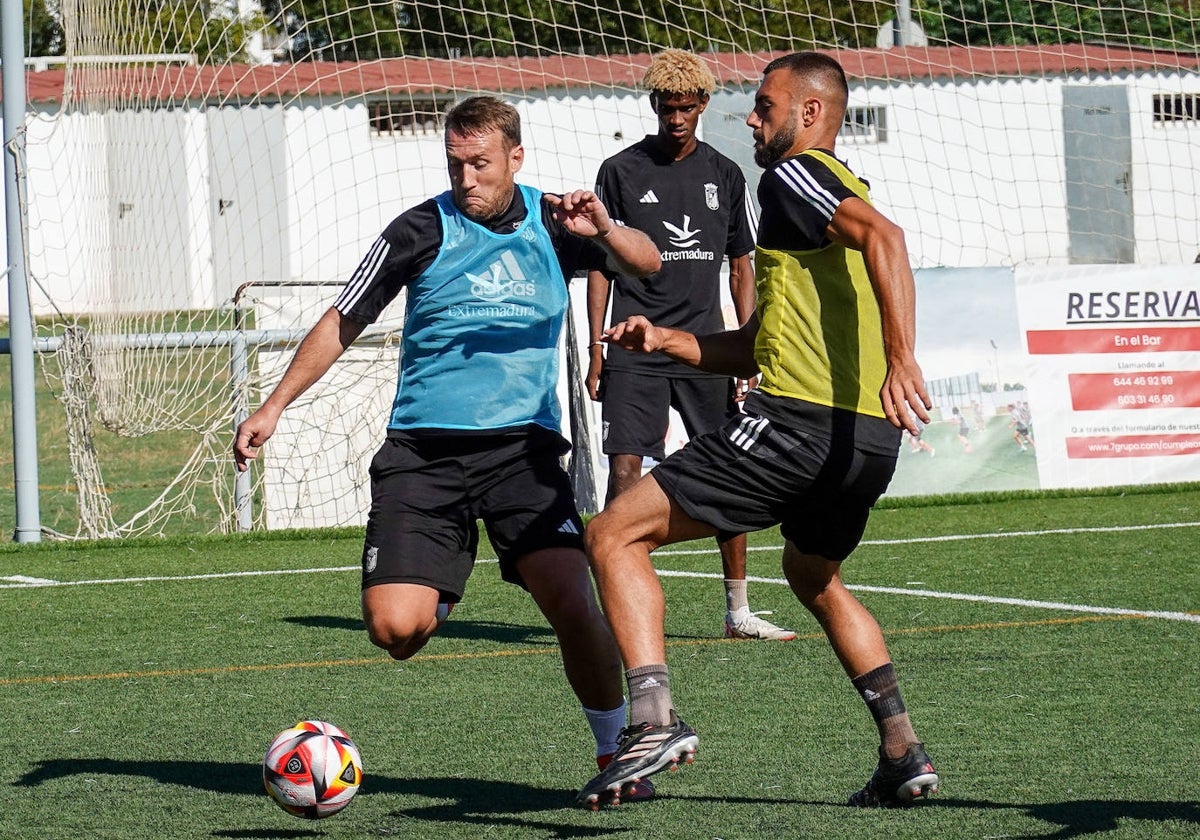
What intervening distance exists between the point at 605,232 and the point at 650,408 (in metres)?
2.74

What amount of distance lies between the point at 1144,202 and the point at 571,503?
13739 mm

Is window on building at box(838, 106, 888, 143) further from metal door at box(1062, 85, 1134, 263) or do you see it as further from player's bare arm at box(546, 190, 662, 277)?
player's bare arm at box(546, 190, 662, 277)

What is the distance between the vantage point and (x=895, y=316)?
4168 millimetres

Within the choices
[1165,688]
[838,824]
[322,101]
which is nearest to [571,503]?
[838,824]

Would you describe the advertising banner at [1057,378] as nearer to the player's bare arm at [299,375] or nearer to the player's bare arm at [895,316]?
the player's bare arm at [299,375]

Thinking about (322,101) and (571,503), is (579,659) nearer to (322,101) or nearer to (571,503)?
(571,503)

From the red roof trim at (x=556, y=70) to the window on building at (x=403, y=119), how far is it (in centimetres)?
16

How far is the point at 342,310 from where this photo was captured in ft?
16.4

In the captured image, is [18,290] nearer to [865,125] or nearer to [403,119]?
[403,119]

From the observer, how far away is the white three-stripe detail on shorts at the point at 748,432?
4.47 metres

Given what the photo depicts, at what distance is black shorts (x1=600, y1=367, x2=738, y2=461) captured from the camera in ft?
24.5

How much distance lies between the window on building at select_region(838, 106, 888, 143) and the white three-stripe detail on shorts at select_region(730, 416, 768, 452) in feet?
32.6

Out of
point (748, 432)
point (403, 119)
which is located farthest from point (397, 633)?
point (403, 119)

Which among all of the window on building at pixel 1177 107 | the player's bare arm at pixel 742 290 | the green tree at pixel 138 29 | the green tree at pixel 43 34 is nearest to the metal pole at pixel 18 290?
the green tree at pixel 138 29
